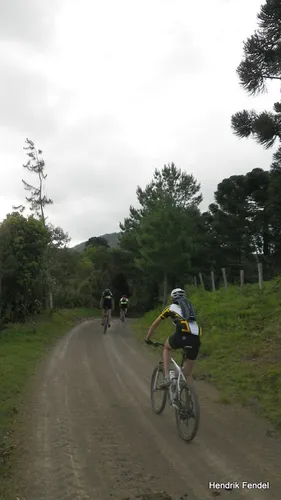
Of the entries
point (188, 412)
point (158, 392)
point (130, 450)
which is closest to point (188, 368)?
point (188, 412)

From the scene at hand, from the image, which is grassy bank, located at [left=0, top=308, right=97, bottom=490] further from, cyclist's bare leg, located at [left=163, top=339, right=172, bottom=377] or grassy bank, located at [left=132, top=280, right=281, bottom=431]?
grassy bank, located at [left=132, top=280, right=281, bottom=431]

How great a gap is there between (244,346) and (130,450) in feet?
22.6

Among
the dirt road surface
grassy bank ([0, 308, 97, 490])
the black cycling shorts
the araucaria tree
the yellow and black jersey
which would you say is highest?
the araucaria tree

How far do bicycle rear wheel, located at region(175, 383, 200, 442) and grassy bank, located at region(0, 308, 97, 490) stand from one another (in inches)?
92.1

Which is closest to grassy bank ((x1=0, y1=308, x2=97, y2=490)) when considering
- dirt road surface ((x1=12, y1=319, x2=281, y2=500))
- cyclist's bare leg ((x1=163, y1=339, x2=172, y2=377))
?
dirt road surface ((x1=12, y1=319, x2=281, y2=500))

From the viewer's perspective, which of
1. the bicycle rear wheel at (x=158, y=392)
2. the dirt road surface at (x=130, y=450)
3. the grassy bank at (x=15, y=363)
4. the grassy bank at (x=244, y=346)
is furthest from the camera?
the grassy bank at (x=244, y=346)

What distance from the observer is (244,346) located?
11.8 metres

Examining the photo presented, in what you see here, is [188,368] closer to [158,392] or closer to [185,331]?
[185,331]

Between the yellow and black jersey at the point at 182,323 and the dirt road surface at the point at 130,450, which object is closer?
the dirt road surface at the point at 130,450

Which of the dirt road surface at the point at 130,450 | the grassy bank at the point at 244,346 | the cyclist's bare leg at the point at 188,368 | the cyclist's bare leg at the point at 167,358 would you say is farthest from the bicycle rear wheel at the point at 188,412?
the grassy bank at the point at 244,346

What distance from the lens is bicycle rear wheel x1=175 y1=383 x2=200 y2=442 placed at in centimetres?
573

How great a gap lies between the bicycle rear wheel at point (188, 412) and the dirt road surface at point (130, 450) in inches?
5.4

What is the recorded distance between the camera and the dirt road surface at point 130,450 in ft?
14.6

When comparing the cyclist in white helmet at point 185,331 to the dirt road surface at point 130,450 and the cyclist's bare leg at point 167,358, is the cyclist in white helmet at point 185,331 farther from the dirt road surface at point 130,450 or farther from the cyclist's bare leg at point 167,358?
the dirt road surface at point 130,450
